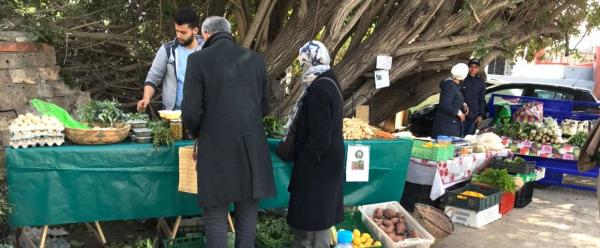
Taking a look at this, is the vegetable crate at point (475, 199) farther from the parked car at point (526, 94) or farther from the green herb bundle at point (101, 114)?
the parked car at point (526, 94)

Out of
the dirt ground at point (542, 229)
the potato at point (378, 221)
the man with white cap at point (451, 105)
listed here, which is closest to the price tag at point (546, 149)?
the dirt ground at point (542, 229)

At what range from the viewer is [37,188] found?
3.42 meters

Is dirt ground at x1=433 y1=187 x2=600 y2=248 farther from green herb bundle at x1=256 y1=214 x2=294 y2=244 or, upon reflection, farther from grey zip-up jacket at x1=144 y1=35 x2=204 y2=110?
grey zip-up jacket at x1=144 y1=35 x2=204 y2=110

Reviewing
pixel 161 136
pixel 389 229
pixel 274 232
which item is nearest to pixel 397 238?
pixel 389 229

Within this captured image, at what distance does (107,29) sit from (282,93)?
2.28 metres

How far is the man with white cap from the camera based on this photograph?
6289 mm

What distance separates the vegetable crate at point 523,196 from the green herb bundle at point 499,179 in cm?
39

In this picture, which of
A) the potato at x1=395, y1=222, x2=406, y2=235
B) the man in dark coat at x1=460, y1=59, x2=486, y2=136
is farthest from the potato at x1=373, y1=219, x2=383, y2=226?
the man in dark coat at x1=460, y1=59, x2=486, y2=136

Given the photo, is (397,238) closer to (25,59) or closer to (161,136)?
(161,136)

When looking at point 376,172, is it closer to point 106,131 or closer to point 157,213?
point 157,213

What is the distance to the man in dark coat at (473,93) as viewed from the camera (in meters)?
7.58

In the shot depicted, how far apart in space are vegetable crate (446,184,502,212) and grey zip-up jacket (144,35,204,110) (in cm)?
317

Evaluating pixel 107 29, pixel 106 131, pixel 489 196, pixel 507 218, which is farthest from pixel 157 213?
pixel 507 218

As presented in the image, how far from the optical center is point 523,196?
21.2ft
